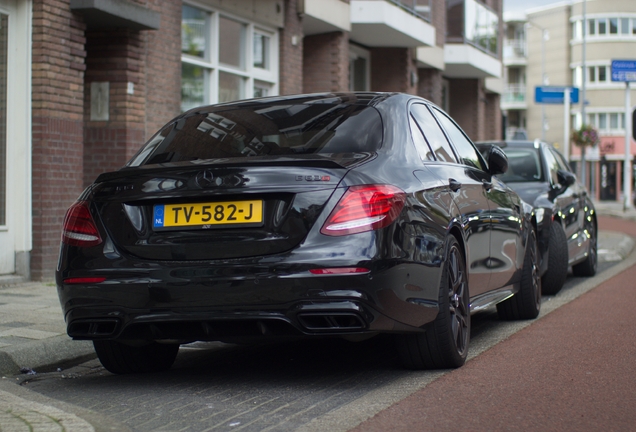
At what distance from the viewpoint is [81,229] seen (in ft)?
17.0

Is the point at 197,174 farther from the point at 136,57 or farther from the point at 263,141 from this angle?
the point at 136,57

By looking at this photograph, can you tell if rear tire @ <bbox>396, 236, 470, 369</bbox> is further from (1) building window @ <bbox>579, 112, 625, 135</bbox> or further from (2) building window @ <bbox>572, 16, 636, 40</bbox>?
(2) building window @ <bbox>572, 16, 636, 40</bbox>

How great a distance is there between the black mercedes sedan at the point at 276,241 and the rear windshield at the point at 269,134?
1cm

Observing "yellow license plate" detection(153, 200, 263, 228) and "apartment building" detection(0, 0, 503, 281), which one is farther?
"apartment building" detection(0, 0, 503, 281)

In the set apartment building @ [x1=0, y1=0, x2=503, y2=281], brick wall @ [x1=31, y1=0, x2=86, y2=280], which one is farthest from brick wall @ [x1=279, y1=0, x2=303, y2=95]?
brick wall @ [x1=31, y1=0, x2=86, y2=280]

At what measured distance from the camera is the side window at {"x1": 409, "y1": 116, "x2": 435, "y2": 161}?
5774 mm

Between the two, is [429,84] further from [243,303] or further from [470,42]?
[243,303]

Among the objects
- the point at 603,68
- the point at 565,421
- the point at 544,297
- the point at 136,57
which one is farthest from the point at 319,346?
the point at 603,68

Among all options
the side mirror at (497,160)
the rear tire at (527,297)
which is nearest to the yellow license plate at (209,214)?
the side mirror at (497,160)

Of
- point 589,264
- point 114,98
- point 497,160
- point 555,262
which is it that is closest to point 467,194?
point 497,160

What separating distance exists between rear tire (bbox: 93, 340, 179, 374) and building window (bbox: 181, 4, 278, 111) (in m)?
8.84

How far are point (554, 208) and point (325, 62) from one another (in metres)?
10.3

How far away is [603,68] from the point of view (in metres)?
71.5

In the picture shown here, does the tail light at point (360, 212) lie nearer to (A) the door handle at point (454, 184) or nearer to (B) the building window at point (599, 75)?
(A) the door handle at point (454, 184)
